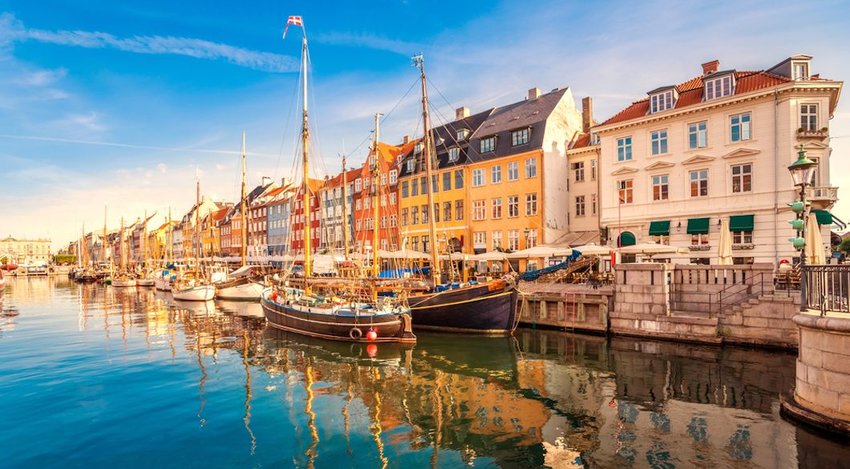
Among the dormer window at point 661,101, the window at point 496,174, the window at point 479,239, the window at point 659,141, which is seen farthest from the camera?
the window at point 479,239

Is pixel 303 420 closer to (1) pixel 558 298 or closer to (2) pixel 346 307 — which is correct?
(2) pixel 346 307

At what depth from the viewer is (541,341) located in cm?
2475

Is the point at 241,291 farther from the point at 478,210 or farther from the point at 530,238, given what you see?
the point at 530,238

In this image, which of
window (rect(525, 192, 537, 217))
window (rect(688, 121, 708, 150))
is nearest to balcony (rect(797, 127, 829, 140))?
window (rect(688, 121, 708, 150))

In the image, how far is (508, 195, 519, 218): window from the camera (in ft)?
145

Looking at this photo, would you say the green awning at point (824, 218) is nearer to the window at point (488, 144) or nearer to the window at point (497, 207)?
the window at point (497, 207)

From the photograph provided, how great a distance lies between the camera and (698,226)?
3189 centimetres

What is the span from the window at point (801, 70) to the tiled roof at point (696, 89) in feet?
1.92

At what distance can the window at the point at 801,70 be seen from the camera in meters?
28.7

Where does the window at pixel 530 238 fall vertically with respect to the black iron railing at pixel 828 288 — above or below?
above

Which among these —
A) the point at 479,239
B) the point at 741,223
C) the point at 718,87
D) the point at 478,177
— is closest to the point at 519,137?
the point at 478,177

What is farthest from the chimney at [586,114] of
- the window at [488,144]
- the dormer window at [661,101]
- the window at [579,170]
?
the dormer window at [661,101]

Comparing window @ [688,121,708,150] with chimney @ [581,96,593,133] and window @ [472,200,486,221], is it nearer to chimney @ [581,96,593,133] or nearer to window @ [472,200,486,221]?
chimney @ [581,96,593,133]

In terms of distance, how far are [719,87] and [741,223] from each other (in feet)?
30.2
